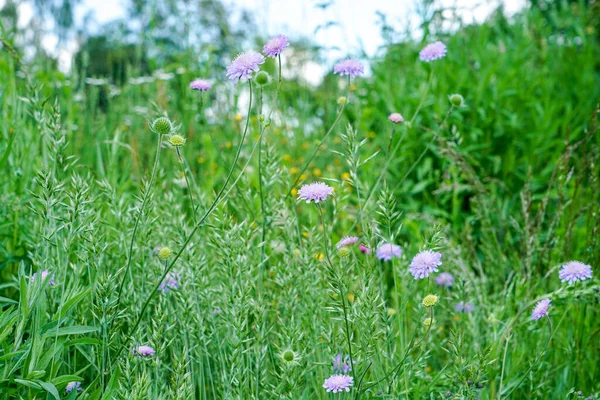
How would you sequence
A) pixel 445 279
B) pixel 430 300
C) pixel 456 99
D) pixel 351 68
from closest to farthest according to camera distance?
pixel 430 300 → pixel 351 68 → pixel 456 99 → pixel 445 279

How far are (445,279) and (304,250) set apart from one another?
998 mm

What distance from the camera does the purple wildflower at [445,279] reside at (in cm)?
246

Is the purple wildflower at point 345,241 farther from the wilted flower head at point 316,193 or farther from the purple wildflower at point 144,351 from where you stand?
the purple wildflower at point 144,351

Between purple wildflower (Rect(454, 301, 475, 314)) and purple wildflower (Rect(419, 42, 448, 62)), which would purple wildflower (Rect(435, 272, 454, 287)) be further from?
purple wildflower (Rect(419, 42, 448, 62))

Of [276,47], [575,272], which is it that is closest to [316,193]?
[276,47]

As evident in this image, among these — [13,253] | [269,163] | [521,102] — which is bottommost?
[13,253]

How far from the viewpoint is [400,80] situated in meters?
3.71

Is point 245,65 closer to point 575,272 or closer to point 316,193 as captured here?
point 316,193

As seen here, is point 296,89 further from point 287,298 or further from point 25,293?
point 25,293

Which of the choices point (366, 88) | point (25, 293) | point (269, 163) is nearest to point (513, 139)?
point (366, 88)

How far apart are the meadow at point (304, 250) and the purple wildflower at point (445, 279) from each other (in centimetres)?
2

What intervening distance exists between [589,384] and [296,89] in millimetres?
3472

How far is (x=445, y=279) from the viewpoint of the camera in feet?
8.26

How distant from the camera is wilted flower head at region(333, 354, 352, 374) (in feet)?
5.13
